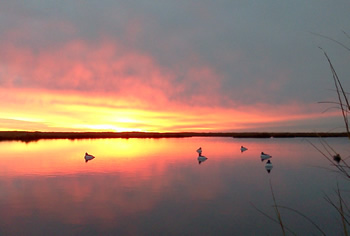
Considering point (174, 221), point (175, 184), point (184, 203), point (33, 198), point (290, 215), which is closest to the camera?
point (174, 221)

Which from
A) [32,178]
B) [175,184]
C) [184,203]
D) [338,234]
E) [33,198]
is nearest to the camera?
[338,234]

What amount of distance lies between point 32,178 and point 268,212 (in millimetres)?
15487

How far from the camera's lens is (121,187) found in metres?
16.7

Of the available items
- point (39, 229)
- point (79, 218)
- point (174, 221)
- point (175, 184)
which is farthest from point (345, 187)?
point (39, 229)

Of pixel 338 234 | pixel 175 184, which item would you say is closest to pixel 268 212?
pixel 338 234

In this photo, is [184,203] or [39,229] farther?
[184,203]

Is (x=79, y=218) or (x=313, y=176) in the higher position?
(x=313, y=176)

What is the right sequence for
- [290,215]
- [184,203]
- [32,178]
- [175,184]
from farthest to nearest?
[32,178] < [175,184] < [184,203] < [290,215]

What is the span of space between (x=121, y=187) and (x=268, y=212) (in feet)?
27.5

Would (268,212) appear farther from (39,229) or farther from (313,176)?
(313,176)

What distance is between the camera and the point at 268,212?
11922mm

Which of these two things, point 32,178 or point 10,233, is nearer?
point 10,233

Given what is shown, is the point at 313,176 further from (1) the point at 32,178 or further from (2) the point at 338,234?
(1) the point at 32,178

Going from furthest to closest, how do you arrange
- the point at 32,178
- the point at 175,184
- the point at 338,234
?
the point at 32,178 → the point at 175,184 → the point at 338,234
